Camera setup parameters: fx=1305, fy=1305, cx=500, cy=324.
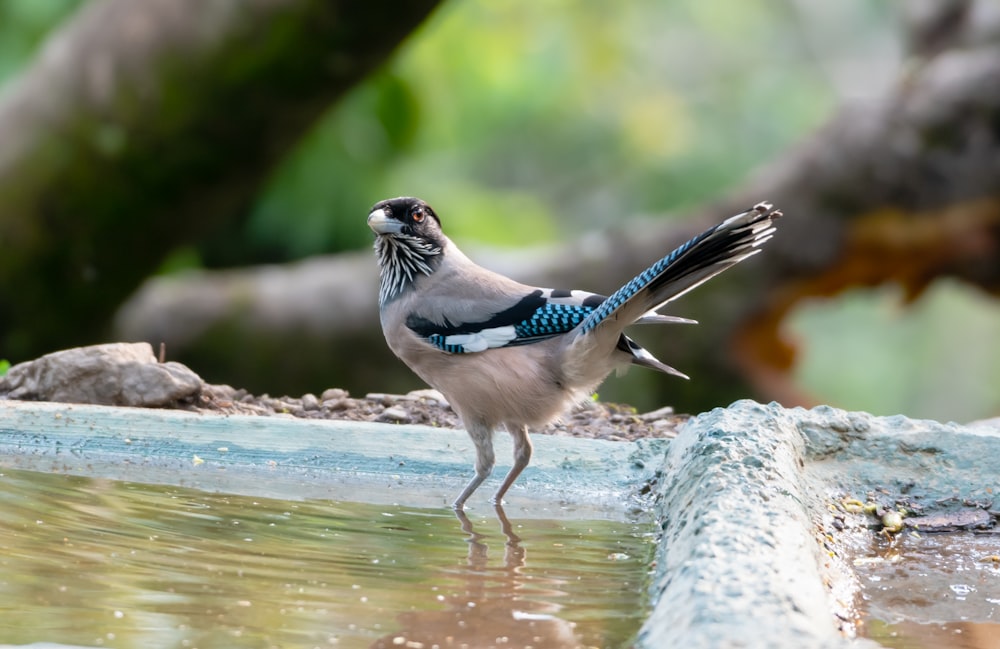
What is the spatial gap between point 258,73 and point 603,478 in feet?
12.6

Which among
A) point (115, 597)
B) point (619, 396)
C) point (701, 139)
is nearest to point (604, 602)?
point (115, 597)

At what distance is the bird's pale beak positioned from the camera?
4.75 meters

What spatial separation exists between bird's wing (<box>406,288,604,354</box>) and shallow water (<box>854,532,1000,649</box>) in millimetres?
1282

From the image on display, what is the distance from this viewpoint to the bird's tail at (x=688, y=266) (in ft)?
11.6

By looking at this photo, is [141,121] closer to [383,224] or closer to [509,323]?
[383,224]

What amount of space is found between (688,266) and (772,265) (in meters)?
5.00

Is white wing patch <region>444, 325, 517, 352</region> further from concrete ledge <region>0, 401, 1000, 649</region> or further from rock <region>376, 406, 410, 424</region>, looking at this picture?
rock <region>376, 406, 410, 424</region>

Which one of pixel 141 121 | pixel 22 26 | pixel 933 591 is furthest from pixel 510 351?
pixel 22 26

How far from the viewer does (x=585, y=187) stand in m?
24.0

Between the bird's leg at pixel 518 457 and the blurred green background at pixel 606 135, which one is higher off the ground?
the blurred green background at pixel 606 135

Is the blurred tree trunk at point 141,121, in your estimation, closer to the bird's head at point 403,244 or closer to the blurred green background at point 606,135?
the bird's head at point 403,244

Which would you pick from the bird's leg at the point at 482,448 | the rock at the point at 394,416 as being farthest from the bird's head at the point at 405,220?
the bird's leg at the point at 482,448

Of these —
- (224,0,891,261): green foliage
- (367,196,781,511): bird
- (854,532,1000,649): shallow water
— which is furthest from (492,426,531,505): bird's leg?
(224,0,891,261): green foliage

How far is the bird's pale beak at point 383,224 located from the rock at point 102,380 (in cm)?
92
